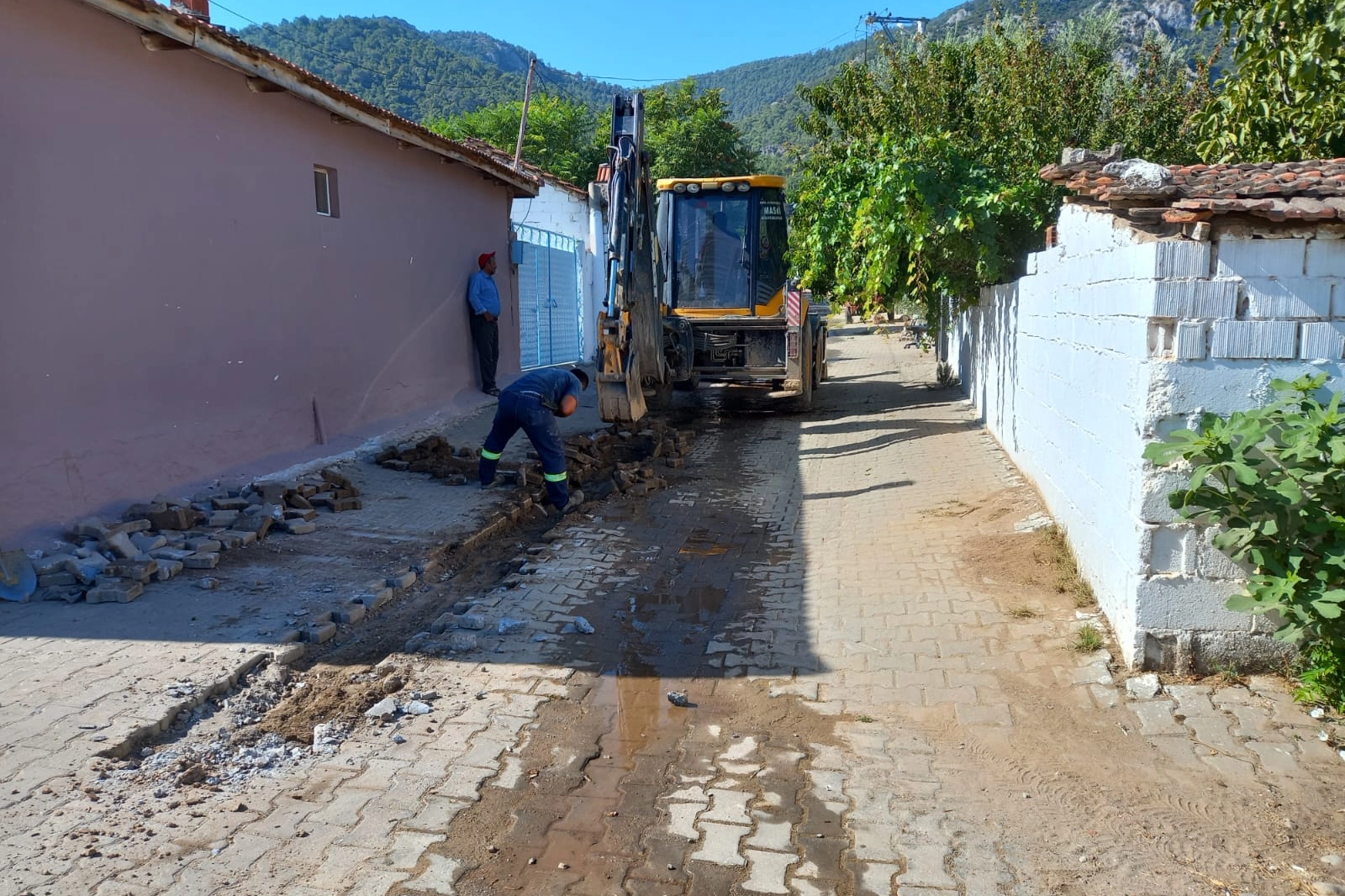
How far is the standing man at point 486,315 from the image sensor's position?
42.3 ft

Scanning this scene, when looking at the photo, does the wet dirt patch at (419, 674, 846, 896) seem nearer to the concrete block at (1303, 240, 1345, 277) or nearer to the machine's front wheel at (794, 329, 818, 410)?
the concrete block at (1303, 240, 1345, 277)

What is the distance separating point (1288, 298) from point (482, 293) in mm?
10230

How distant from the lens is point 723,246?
13.6m

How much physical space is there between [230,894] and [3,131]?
211 inches

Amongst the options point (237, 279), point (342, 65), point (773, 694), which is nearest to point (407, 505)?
point (237, 279)

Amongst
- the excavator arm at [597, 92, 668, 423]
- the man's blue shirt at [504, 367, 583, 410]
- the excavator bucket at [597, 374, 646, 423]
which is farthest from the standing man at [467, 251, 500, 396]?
the man's blue shirt at [504, 367, 583, 410]

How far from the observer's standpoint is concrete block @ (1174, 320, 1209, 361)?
14.5 feet

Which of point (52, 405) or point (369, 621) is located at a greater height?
point (52, 405)

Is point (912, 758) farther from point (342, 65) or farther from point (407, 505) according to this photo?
point (342, 65)

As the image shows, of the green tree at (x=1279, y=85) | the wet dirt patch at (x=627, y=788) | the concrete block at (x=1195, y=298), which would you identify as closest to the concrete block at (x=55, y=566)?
the wet dirt patch at (x=627, y=788)

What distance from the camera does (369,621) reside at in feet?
18.4

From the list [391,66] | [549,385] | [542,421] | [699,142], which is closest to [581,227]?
[549,385]

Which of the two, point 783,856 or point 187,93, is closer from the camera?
point 783,856

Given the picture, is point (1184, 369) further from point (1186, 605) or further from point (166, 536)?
point (166, 536)
